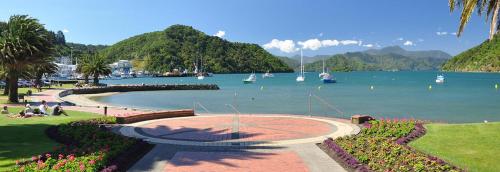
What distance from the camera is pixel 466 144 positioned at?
1733 cm

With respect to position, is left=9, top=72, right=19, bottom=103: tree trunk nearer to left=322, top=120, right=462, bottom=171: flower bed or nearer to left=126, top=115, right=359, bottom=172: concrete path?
left=126, top=115, right=359, bottom=172: concrete path

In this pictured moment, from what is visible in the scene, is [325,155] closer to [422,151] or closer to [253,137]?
[422,151]

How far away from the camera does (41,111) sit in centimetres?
3048

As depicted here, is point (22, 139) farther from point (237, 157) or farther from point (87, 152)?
point (237, 157)

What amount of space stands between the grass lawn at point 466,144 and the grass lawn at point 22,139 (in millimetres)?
15199

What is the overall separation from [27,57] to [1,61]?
247 cm

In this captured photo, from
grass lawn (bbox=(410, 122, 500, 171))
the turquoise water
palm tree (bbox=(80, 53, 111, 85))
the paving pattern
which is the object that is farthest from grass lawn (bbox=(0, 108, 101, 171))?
palm tree (bbox=(80, 53, 111, 85))

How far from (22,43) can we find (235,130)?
2747cm

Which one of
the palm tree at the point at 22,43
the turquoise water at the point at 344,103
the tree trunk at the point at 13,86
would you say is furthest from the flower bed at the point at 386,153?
the tree trunk at the point at 13,86

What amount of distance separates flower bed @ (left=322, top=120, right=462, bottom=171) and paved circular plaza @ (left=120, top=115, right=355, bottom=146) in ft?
8.46

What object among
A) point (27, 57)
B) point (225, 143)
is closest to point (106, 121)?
point (225, 143)

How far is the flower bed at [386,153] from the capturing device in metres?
14.4

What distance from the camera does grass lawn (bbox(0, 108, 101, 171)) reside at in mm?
15669

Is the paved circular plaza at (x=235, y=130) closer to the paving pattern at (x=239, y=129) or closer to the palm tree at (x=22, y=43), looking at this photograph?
the paving pattern at (x=239, y=129)
